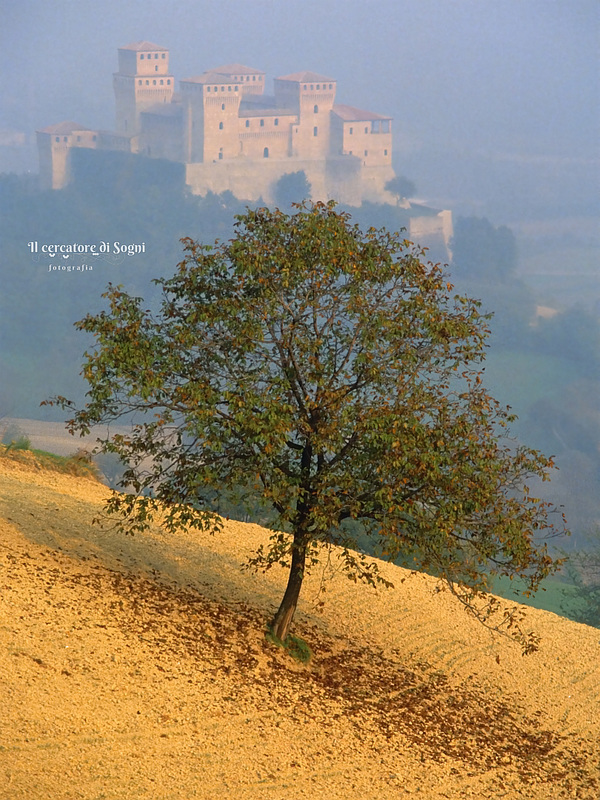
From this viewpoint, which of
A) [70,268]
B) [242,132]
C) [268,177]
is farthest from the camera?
[70,268]

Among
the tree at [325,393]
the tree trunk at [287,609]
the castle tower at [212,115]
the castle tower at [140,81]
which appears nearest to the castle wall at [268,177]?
the castle tower at [212,115]

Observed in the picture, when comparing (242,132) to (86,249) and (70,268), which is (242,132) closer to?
A: (86,249)

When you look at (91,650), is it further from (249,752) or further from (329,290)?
(329,290)

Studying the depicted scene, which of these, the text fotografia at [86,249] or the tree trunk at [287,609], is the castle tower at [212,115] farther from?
the tree trunk at [287,609]

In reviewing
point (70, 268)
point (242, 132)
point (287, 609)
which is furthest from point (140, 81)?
point (287, 609)

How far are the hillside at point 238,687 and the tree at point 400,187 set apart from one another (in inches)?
3327

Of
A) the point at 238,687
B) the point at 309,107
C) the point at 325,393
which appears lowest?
the point at 238,687

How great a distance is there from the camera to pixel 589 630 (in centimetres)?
1499

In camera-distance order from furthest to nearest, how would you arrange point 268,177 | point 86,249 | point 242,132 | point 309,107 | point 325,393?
1. point 86,249
2. point 309,107
3. point 268,177
4. point 242,132
5. point 325,393

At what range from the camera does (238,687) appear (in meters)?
8.70

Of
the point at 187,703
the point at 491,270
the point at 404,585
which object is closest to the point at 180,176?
the point at 491,270

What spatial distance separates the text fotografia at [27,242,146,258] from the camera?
9294 centimetres

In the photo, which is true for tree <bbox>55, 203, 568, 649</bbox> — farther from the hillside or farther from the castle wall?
the castle wall

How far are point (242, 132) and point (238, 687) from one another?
280ft
